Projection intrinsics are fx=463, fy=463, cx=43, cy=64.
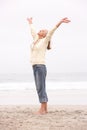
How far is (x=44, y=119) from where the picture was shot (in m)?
8.00

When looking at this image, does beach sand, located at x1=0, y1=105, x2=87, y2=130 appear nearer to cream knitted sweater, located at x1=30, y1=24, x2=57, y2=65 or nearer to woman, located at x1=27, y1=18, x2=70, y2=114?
woman, located at x1=27, y1=18, x2=70, y2=114

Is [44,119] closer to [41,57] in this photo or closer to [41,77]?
[41,77]


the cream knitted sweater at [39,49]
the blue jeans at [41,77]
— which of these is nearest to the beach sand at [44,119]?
the blue jeans at [41,77]

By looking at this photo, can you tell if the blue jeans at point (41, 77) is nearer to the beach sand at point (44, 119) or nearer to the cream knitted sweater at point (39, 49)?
the cream knitted sweater at point (39, 49)

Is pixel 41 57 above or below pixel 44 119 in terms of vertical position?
above

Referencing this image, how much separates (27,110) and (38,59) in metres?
1.34

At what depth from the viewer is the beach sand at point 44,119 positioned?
709cm

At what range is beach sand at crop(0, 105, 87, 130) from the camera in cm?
709

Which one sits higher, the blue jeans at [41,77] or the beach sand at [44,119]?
the blue jeans at [41,77]

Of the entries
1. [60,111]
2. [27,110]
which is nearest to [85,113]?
[60,111]

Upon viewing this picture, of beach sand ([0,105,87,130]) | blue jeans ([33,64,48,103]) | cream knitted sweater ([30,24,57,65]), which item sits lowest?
beach sand ([0,105,87,130])

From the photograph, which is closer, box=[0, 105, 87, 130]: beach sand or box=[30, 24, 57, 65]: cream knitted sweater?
box=[0, 105, 87, 130]: beach sand

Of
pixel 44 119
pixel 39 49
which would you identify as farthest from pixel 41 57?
pixel 44 119

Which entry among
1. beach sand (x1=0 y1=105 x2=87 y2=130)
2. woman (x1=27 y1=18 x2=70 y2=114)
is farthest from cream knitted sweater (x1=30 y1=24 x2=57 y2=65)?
beach sand (x1=0 y1=105 x2=87 y2=130)
